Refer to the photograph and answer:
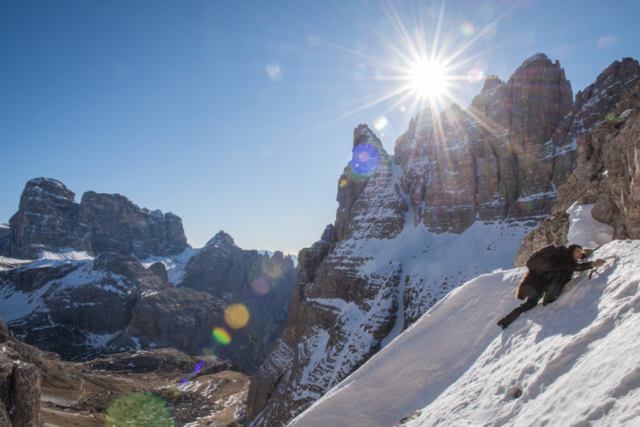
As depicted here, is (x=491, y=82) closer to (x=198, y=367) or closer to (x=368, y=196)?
(x=368, y=196)

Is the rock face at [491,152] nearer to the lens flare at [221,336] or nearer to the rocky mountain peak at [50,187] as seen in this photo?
the lens flare at [221,336]

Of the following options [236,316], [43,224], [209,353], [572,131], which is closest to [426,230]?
[572,131]

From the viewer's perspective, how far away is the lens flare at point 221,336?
426ft

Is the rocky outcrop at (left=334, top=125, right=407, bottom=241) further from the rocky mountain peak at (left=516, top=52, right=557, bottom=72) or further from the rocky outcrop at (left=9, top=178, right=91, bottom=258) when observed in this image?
the rocky outcrop at (left=9, top=178, right=91, bottom=258)

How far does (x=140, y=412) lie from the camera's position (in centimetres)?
6391

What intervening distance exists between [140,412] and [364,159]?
71.5 meters

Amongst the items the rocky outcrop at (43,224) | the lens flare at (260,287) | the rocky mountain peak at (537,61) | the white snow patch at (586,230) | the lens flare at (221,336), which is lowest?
the lens flare at (221,336)

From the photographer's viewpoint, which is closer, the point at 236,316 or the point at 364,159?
the point at 364,159

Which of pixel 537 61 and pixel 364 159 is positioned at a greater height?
pixel 537 61

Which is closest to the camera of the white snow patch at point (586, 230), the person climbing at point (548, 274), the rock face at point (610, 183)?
the person climbing at point (548, 274)

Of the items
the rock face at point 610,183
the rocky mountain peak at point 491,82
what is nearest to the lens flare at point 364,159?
the rocky mountain peak at point 491,82

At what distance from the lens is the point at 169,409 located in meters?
67.7

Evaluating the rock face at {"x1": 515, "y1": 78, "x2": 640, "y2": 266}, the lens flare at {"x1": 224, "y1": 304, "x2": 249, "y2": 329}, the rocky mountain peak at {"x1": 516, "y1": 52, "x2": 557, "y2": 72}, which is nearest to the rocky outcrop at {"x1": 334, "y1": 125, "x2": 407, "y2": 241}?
the rocky mountain peak at {"x1": 516, "y1": 52, "x2": 557, "y2": 72}

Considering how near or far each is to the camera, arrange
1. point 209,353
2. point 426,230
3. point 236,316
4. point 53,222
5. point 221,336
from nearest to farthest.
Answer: point 426,230 → point 209,353 → point 221,336 → point 236,316 → point 53,222
